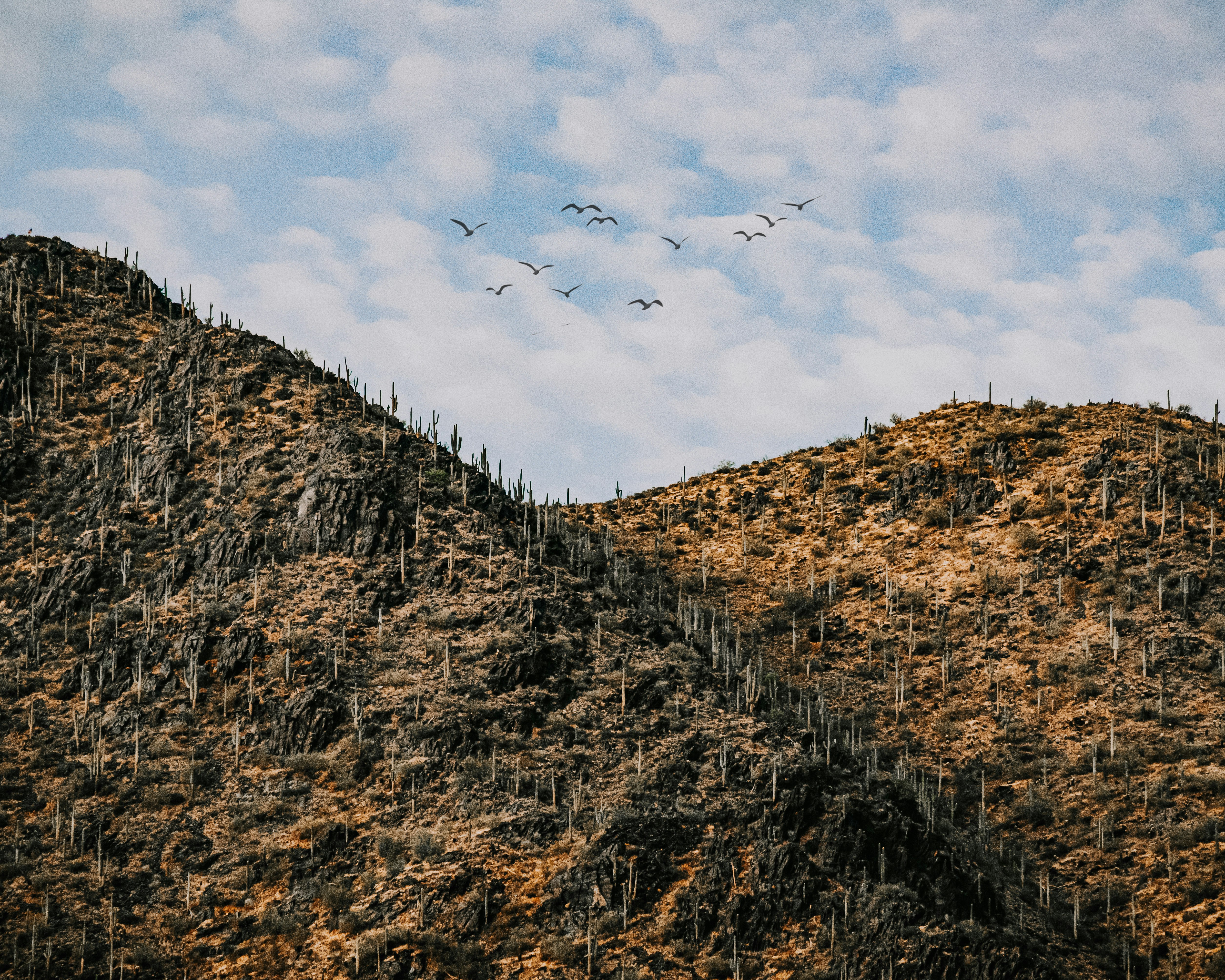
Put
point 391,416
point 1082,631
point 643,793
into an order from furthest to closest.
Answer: point 391,416 < point 1082,631 < point 643,793

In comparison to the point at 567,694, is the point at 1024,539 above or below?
above

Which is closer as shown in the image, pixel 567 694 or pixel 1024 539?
pixel 567 694

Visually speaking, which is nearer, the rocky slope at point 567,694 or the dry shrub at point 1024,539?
the rocky slope at point 567,694

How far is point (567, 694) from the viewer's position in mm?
32469

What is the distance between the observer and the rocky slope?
25703 mm

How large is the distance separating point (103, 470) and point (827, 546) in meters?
25.5

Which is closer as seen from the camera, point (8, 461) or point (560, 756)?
point (560, 756)

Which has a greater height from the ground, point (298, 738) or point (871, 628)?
point (871, 628)

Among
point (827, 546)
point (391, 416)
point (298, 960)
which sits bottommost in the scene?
point (298, 960)

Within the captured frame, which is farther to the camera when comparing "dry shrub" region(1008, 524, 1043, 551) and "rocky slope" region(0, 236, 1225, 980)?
"dry shrub" region(1008, 524, 1043, 551)

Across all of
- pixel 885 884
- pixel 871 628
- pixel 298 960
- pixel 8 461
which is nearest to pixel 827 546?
pixel 871 628

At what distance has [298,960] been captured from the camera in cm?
2486

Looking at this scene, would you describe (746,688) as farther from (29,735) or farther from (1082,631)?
(29,735)

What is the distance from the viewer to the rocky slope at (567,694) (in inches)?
1012
